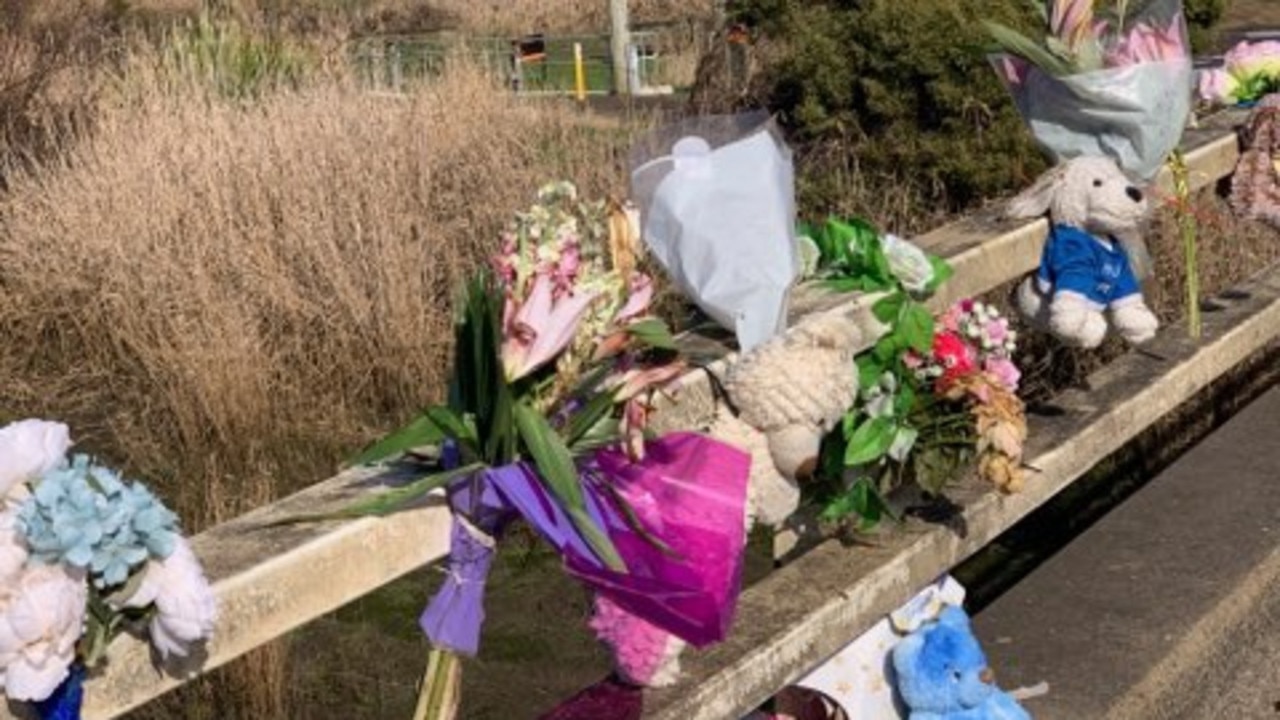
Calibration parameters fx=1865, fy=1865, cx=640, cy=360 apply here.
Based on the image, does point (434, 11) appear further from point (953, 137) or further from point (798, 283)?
point (798, 283)

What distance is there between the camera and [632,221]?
241cm

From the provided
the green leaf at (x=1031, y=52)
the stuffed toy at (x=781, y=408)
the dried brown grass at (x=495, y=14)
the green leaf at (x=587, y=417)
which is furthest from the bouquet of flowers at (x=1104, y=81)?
the dried brown grass at (x=495, y=14)

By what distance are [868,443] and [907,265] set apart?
0.47m

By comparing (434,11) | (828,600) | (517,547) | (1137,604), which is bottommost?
(434,11)

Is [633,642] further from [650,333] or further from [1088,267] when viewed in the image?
[1088,267]

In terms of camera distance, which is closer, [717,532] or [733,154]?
[717,532]

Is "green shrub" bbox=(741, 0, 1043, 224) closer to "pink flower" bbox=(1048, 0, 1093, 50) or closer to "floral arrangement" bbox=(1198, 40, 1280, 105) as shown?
"floral arrangement" bbox=(1198, 40, 1280, 105)

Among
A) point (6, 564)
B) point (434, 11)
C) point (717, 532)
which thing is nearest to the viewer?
point (6, 564)

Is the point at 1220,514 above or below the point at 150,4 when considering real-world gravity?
above

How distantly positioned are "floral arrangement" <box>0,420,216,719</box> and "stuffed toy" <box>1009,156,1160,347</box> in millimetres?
2289

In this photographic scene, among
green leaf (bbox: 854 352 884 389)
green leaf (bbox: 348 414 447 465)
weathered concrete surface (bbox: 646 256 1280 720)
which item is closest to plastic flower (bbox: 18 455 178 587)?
green leaf (bbox: 348 414 447 465)

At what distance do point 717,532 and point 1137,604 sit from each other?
1837 mm

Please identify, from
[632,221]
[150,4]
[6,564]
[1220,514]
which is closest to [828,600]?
[632,221]

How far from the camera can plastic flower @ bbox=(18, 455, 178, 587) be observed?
171 centimetres
